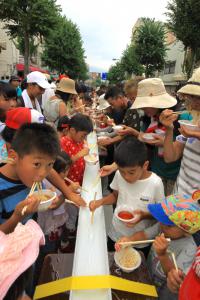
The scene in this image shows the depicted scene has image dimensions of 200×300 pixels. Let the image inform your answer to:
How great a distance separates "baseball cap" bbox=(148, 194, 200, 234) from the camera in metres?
1.40

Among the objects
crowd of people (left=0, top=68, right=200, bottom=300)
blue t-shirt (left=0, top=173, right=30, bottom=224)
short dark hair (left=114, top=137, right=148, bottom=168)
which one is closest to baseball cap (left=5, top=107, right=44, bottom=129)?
crowd of people (left=0, top=68, right=200, bottom=300)

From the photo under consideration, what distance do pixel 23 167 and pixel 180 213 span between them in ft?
3.12

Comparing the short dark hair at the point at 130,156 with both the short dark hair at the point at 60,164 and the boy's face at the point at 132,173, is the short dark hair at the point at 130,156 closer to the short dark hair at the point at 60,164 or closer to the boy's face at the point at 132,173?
the boy's face at the point at 132,173

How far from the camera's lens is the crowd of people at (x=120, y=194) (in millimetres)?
1161

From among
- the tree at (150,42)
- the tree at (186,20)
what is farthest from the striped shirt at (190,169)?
the tree at (150,42)

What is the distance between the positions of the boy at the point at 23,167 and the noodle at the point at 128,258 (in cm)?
69

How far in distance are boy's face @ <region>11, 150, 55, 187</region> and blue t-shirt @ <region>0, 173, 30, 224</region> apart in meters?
0.06

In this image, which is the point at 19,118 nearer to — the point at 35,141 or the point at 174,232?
the point at 35,141

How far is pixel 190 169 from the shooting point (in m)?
2.01

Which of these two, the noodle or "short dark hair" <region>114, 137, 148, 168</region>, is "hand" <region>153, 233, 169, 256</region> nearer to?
the noodle

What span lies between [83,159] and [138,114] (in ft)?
3.28

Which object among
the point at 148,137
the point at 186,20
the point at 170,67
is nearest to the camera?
the point at 148,137

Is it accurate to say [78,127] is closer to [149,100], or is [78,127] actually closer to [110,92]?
[149,100]

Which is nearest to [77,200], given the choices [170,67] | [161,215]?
[161,215]
